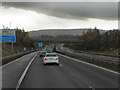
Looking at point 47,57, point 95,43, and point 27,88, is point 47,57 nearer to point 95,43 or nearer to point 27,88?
point 27,88

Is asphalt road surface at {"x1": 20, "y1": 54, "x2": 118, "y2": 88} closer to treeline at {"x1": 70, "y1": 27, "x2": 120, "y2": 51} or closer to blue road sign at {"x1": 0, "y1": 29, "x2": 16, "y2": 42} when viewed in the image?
blue road sign at {"x1": 0, "y1": 29, "x2": 16, "y2": 42}

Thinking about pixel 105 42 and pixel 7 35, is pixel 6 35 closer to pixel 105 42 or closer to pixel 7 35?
pixel 7 35

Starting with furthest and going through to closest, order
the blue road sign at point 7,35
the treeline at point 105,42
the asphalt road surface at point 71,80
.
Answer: the treeline at point 105,42 → the blue road sign at point 7,35 → the asphalt road surface at point 71,80

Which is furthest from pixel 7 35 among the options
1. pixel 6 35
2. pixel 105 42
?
pixel 105 42

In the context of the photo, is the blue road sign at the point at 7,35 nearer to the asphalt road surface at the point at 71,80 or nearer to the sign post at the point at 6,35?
the sign post at the point at 6,35

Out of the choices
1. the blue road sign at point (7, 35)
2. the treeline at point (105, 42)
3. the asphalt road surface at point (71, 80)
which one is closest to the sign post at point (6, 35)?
the blue road sign at point (7, 35)

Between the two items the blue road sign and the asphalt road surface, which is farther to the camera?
the blue road sign

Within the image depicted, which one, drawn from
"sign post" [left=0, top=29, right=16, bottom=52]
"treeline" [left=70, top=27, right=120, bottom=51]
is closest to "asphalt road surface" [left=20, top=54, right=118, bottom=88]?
"sign post" [left=0, top=29, right=16, bottom=52]

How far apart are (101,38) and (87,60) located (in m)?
90.5

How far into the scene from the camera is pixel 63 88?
28.8 ft

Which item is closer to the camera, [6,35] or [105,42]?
[6,35]

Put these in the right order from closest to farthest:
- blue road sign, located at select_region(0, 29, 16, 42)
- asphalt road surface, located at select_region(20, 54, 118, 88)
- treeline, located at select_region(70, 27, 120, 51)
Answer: asphalt road surface, located at select_region(20, 54, 118, 88), blue road sign, located at select_region(0, 29, 16, 42), treeline, located at select_region(70, 27, 120, 51)

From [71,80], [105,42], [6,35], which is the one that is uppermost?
[6,35]

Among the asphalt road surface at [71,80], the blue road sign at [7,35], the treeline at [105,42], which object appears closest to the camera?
the asphalt road surface at [71,80]
